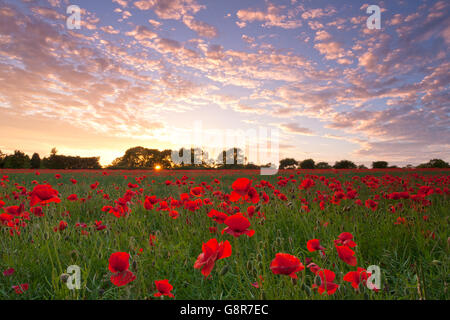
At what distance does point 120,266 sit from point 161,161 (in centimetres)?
5453

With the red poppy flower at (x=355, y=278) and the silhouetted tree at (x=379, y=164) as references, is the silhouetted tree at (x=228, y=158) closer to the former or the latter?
the silhouetted tree at (x=379, y=164)

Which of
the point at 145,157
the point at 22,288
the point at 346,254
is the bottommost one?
the point at 22,288

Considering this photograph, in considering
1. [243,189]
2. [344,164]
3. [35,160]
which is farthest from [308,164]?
[35,160]

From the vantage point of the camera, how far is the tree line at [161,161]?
88.6 ft

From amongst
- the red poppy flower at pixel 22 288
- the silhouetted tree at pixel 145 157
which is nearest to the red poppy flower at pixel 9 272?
the red poppy flower at pixel 22 288

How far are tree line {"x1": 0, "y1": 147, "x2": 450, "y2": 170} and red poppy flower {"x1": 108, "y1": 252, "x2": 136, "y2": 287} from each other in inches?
857

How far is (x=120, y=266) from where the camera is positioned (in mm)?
1452

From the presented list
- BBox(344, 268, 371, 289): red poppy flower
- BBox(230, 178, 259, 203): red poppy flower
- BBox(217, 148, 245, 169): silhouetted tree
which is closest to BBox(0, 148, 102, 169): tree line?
BBox(217, 148, 245, 169): silhouetted tree

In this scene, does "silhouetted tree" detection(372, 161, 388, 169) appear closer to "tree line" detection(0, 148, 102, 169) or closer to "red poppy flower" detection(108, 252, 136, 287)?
"red poppy flower" detection(108, 252, 136, 287)

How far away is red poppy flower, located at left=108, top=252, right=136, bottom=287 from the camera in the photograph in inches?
55.7

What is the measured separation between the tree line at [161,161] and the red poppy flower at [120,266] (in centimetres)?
2176

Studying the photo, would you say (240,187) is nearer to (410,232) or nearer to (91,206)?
(410,232)

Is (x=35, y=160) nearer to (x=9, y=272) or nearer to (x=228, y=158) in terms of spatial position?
(x=228, y=158)
